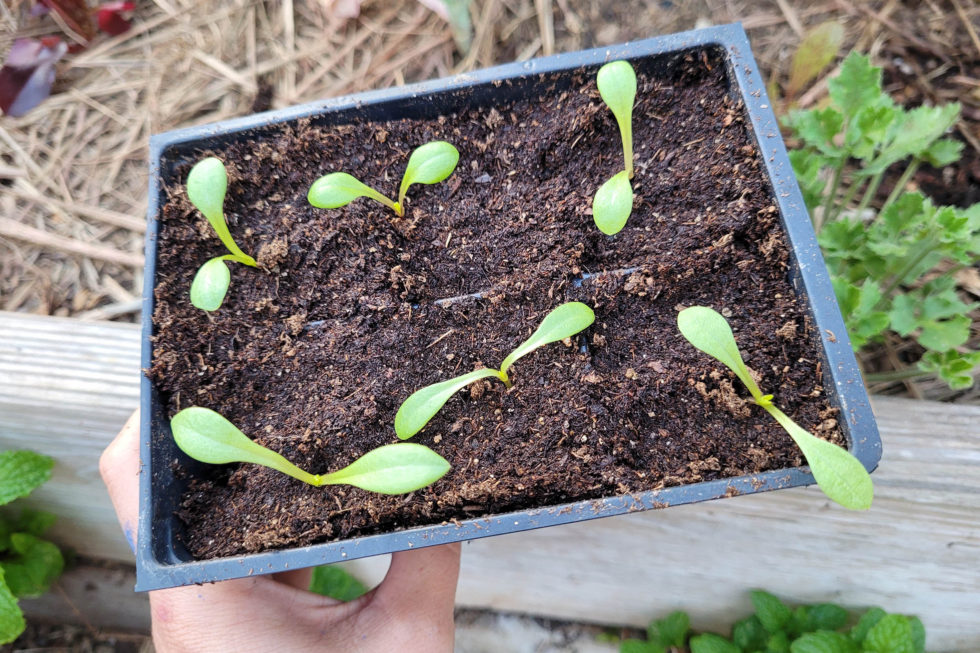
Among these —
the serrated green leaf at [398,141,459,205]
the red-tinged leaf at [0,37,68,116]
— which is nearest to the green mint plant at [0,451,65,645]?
the red-tinged leaf at [0,37,68,116]

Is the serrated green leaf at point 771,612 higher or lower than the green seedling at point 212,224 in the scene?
lower

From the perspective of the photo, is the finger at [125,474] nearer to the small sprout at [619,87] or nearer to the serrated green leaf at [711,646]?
the small sprout at [619,87]

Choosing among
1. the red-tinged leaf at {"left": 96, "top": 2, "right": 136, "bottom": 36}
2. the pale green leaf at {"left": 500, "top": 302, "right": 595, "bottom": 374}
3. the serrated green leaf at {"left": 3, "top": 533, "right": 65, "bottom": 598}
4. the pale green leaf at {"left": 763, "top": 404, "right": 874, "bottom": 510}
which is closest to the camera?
the pale green leaf at {"left": 763, "top": 404, "right": 874, "bottom": 510}

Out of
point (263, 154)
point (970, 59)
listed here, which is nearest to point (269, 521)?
point (263, 154)

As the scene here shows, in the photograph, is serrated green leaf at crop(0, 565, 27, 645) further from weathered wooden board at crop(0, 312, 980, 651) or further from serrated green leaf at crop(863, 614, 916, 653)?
serrated green leaf at crop(863, 614, 916, 653)

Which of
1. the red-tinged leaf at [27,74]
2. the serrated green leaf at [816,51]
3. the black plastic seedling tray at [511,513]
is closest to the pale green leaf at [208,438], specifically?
the black plastic seedling tray at [511,513]

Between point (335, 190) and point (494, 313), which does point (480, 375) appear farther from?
point (335, 190)
